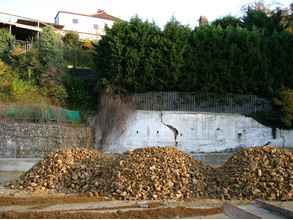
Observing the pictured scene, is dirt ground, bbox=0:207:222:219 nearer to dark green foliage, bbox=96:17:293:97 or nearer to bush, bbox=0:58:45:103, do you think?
dark green foliage, bbox=96:17:293:97

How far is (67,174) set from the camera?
1517 centimetres

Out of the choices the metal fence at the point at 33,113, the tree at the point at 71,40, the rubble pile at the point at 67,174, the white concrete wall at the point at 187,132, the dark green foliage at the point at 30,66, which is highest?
the tree at the point at 71,40

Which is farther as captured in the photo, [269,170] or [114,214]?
[269,170]

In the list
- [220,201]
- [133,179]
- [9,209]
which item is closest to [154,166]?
[133,179]

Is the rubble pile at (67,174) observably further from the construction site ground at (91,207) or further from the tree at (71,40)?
the tree at (71,40)

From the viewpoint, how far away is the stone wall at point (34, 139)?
23.7m

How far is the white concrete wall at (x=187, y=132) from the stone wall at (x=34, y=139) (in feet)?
4.99

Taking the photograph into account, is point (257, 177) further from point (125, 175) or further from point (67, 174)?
point (67, 174)

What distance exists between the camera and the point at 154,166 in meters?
14.1

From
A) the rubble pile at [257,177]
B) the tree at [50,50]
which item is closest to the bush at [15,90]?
the tree at [50,50]

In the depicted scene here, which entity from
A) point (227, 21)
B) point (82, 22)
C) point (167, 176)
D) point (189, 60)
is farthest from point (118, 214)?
point (82, 22)

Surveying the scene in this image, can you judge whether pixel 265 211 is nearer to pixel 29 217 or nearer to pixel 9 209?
pixel 29 217

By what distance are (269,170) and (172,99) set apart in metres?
13.8

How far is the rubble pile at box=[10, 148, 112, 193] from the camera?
14664 mm
